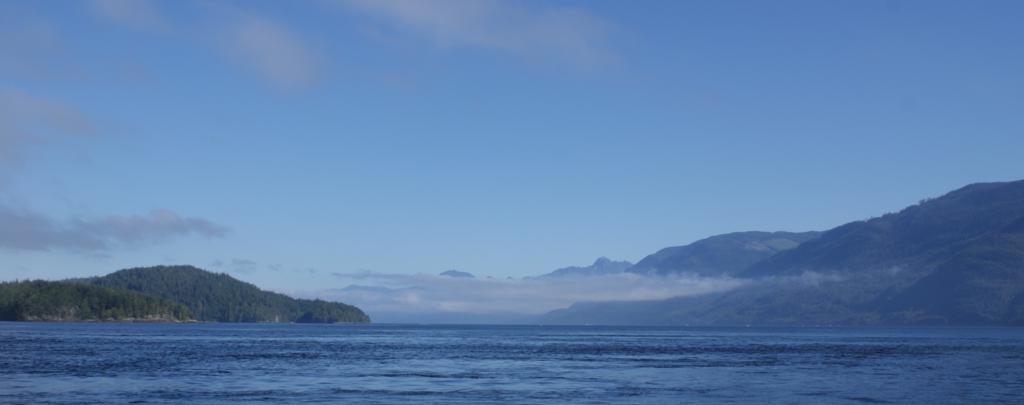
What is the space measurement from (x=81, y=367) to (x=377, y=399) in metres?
38.9

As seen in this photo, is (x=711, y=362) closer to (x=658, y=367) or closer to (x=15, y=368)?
(x=658, y=367)

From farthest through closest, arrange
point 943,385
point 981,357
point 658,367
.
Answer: point 981,357 → point 658,367 → point 943,385

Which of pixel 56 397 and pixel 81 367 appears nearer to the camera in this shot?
pixel 56 397

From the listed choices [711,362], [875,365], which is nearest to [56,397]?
[711,362]

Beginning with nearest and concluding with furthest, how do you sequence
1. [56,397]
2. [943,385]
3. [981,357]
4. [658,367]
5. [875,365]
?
1. [56,397]
2. [943,385]
3. [658,367]
4. [875,365]
5. [981,357]

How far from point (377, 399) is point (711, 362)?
195 ft

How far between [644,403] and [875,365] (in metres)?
55.7

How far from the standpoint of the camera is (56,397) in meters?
64.6

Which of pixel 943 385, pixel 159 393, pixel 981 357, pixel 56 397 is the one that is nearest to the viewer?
pixel 56 397

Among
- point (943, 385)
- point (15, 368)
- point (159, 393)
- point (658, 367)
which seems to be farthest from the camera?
point (658, 367)

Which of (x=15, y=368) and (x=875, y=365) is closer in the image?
(x=15, y=368)

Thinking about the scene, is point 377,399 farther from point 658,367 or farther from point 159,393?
point 658,367

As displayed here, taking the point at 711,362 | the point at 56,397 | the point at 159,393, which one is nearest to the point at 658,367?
the point at 711,362

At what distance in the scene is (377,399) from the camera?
221ft
